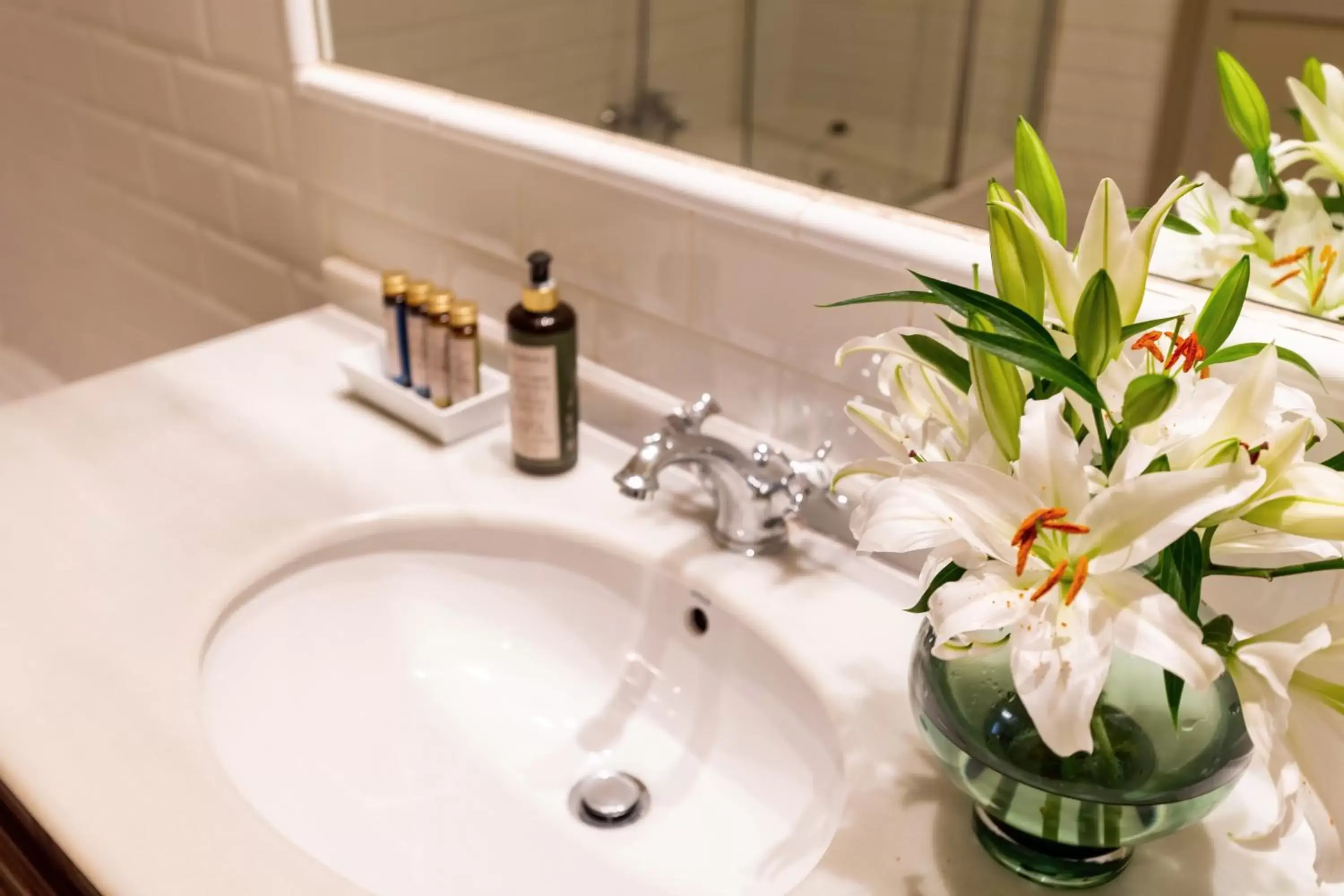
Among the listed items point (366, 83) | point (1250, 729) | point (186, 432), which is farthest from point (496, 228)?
point (1250, 729)

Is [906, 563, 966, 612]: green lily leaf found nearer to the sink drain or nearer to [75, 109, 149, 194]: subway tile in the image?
the sink drain

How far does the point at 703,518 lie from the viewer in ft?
2.96

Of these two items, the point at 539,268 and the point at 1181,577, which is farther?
the point at 539,268

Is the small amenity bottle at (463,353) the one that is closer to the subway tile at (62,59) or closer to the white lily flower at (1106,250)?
the white lily flower at (1106,250)

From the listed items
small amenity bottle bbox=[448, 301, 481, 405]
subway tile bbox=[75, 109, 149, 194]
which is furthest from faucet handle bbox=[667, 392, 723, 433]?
subway tile bbox=[75, 109, 149, 194]

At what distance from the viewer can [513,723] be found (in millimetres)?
869

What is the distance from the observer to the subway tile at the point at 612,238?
0.93 meters

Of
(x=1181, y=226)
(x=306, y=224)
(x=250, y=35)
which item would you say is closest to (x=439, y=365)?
(x=306, y=224)

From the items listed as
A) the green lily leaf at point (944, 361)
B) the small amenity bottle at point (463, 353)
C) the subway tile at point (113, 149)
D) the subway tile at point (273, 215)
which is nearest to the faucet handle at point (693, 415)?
the small amenity bottle at point (463, 353)

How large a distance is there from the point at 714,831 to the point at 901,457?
328 millimetres

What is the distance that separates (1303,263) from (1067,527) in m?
0.34

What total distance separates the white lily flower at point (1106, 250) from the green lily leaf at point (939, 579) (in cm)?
12

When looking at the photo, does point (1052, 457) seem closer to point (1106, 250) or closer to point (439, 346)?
point (1106, 250)

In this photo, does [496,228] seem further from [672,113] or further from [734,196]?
[672,113]
